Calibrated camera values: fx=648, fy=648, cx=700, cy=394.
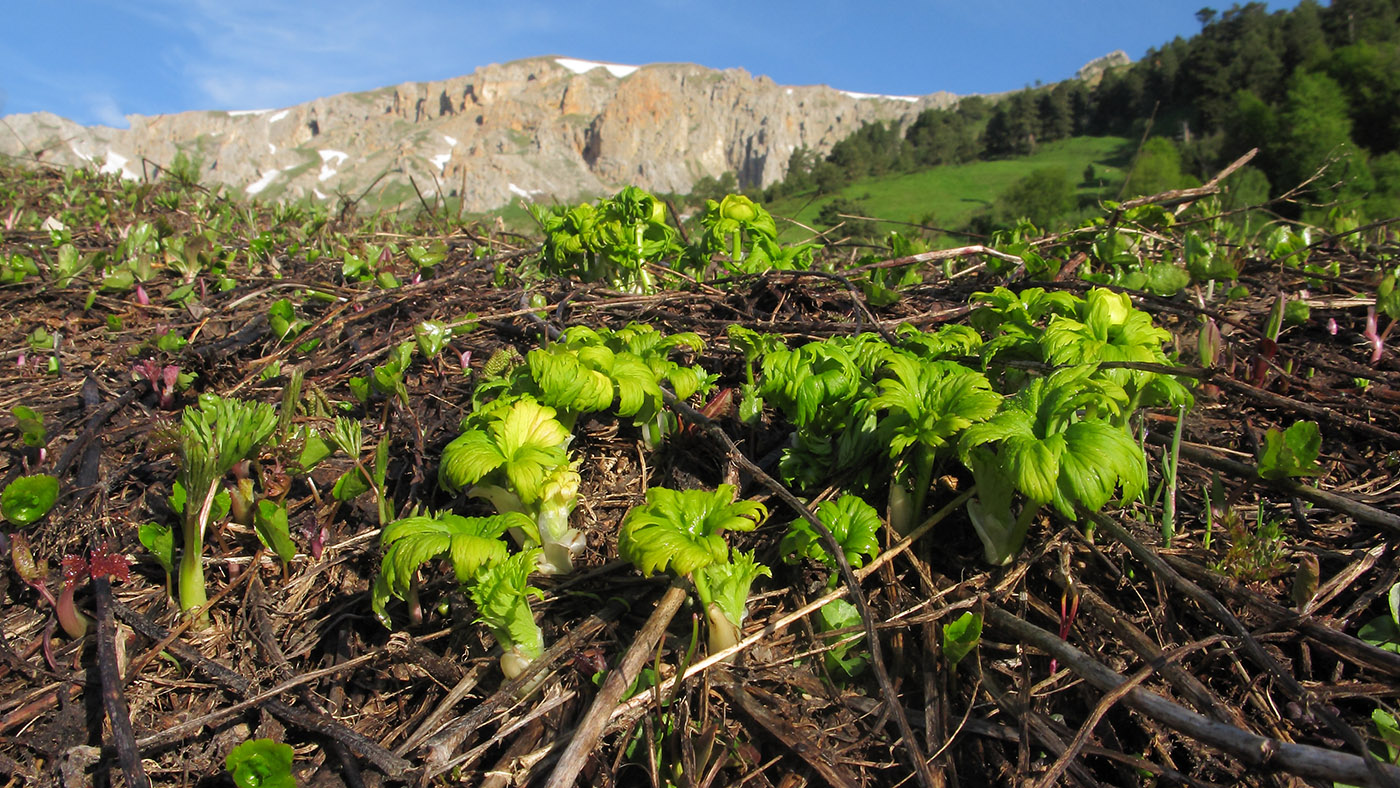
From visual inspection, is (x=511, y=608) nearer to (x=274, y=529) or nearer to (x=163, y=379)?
(x=274, y=529)

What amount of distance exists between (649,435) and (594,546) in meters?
0.51

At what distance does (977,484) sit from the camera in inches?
77.9

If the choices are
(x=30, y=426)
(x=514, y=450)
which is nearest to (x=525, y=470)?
(x=514, y=450)

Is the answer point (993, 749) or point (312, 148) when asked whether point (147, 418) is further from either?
point (312, 148)

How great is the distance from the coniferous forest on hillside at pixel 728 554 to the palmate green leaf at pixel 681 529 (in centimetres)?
1

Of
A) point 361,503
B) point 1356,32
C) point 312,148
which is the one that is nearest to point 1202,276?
point 361,503

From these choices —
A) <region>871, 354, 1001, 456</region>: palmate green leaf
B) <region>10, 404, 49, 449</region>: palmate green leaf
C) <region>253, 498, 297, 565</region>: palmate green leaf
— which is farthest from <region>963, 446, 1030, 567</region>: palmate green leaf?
<region>10, 404, 49, 449</region>: palmate green leaf

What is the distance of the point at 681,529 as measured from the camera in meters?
1.81

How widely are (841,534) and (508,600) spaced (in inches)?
39.1

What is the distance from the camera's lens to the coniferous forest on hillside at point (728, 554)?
1.66 m

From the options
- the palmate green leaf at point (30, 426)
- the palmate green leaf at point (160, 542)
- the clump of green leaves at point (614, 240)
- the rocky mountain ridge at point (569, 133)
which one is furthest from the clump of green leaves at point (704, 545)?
the rocky mountain ridge at point (569, 133)

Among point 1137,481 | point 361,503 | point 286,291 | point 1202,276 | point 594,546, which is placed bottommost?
point 594,546

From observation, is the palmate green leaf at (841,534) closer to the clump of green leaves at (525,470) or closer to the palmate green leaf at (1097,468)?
the palmate green leaf at (1097,468)

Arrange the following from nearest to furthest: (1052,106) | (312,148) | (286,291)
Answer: (286,291)
(1052,106)
(312,148)
